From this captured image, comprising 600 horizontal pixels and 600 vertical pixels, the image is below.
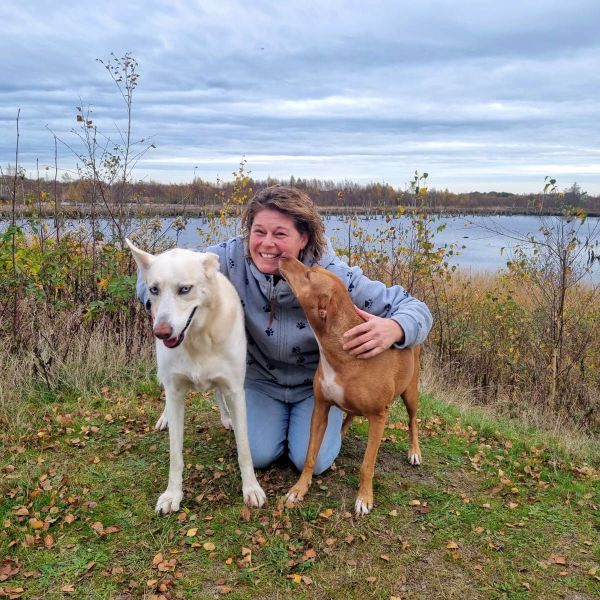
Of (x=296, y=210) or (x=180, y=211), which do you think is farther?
→ (x=180, y=211)

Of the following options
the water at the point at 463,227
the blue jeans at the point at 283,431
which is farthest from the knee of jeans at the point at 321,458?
the water at the point at 463,227

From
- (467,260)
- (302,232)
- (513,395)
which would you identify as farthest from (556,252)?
(467,260)

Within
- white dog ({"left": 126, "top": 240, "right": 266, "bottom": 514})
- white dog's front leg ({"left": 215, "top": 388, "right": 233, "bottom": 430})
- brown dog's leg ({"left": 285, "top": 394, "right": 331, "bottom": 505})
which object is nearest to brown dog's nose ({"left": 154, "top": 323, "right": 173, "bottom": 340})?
white dog ({"left": 126, "top": 240, "right": 266, "bottom": 514})

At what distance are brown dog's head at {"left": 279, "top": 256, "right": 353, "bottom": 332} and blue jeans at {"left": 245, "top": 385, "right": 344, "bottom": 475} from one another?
3.76 feet

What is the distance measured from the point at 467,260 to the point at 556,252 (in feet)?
43.1

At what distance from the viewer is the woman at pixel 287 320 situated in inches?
133

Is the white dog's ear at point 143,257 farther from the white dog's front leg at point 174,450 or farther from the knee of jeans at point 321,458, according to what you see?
the knee of jeans at point 321,458

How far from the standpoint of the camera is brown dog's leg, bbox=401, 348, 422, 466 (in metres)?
3.72

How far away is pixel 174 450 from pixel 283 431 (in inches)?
38.1

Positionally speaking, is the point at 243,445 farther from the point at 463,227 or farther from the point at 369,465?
the point at 463,227

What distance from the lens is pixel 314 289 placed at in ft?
9.98

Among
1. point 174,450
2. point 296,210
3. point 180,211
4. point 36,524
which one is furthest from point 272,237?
point 180,211

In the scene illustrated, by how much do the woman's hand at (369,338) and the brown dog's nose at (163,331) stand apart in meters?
1.06

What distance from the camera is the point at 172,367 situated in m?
3.13
